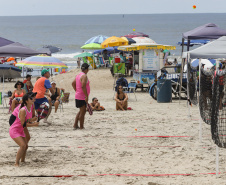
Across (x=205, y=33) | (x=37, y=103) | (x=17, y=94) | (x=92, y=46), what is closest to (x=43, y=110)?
(x=37, y=103)

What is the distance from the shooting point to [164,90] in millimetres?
14445

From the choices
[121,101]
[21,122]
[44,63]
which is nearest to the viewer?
[21,122]

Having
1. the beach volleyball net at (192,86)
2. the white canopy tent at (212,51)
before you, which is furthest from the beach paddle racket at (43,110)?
the beach volleyball net at (192,86)

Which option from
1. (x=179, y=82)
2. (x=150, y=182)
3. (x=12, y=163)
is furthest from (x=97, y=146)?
(x=179, y=82)

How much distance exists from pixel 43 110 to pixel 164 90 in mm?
5688

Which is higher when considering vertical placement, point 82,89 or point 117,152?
point 82,89

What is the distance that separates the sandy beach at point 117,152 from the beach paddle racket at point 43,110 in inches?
10.6

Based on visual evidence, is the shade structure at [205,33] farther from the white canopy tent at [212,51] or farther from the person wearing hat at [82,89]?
the person wearing hat at [82,89]

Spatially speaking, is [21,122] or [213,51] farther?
[213,51]

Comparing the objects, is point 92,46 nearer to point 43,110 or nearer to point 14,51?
point 14,51

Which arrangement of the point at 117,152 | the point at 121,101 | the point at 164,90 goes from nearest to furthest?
1. the point at 117,152
2. the point at 121,101
3. the point at 164,90

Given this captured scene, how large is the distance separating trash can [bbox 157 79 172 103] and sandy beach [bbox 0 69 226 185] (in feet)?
9.04

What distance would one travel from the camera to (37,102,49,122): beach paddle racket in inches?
377

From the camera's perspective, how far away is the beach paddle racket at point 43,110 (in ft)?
31.4
